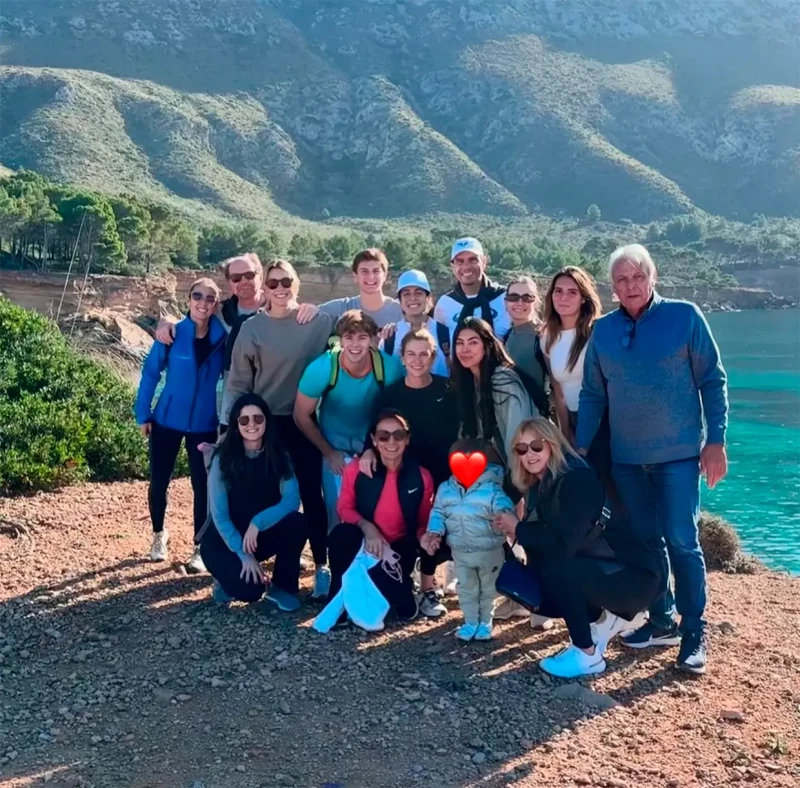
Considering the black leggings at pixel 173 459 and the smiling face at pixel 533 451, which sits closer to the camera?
the smiling face at pixel 533 451

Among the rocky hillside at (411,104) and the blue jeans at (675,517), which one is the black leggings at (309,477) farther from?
the rocky hillside at (411,104)

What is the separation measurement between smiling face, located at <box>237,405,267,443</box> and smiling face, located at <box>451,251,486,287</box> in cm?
145

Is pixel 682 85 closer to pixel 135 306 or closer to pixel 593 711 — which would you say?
pixel 135 306

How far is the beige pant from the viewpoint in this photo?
4.54m

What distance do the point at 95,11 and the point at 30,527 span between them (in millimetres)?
102104

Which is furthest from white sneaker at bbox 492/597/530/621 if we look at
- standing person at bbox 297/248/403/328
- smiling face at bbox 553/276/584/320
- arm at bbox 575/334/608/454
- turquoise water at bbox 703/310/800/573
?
turquoise water at bbox 703/310/800/573

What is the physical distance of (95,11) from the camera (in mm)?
94625

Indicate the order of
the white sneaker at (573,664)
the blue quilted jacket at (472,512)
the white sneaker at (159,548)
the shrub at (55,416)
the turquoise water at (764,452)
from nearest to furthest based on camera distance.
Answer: the white sneaker at (573,664) → the blue quilted jacket at (472,512) → the white sneaker at (159,548) → the shrub at (55,416) → the turquoise water at (764,452)

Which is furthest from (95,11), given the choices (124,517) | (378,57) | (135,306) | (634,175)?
(124,517)

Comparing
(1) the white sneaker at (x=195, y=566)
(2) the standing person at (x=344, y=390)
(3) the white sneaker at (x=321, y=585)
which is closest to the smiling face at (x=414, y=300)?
(2) the standing person at (x=344, y=390)

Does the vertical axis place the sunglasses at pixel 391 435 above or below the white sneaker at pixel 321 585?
above

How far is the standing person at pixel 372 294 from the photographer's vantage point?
527 cm

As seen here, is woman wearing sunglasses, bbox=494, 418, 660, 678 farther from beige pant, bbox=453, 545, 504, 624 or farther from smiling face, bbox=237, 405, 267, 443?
smiling face, bbox=237, 405, 267, 443

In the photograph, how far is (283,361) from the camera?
506cm
